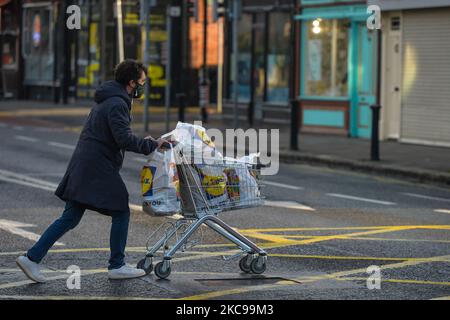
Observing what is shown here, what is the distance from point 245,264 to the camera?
9.48 meters

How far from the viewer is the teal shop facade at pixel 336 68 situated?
26.4 m

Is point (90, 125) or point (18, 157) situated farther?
point (18, 157)

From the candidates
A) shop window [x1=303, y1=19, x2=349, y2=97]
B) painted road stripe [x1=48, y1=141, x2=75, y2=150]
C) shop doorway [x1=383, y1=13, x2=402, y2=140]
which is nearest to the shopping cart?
painted road stripe [x1=48, y1=141, x2=75, y2=150]

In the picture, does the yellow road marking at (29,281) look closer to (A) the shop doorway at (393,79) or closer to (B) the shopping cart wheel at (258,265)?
(B) the shopping cart wheel at (258,265)

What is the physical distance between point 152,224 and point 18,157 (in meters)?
9.21

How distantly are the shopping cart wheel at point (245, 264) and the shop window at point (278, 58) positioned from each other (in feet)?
66.7

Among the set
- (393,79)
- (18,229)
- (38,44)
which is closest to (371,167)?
(393,79)

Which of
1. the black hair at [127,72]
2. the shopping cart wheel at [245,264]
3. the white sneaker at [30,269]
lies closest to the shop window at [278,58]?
the shopping cart wheel at [245,264]

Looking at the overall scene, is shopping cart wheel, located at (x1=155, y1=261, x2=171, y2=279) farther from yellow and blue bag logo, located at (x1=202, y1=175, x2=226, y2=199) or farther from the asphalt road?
yellow and blue bag logo, located at (x1=202, y1=175, x2=226, y2=199)

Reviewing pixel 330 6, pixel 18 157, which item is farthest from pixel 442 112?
pixel 18 157

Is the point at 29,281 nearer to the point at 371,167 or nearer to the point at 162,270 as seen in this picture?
the point at 162,270

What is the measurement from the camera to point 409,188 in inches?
687

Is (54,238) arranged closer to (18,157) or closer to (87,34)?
(18,157)

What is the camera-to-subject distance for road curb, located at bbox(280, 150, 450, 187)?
1838 cm
